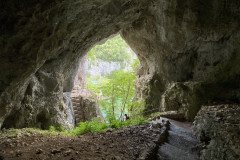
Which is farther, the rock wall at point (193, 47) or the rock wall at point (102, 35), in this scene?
the rock wall at point (193, 47)

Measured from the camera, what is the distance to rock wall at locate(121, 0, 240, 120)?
8.05 m

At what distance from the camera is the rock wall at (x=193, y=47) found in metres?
8.05

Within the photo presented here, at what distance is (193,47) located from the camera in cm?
975

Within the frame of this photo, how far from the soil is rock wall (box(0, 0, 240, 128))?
1.05 metres

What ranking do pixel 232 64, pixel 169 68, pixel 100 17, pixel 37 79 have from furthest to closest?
1. pixel 169 68
2. pixel 232 64
3. pixel 100 17
4. pixel 37 79

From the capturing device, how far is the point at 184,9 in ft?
28.0

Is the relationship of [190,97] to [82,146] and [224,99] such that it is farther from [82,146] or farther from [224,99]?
[82,146]

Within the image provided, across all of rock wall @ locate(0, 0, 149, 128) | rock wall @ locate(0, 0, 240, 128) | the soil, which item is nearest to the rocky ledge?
the soil

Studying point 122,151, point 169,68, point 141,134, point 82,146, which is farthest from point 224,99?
point 82,146

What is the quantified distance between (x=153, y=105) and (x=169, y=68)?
329 centimetres

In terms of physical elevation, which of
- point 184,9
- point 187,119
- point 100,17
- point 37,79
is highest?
point 184,9

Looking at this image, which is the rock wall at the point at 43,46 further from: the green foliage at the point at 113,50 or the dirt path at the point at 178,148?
the green foliage at the point at 113,50

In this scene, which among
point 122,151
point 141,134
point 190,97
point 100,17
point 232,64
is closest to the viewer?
point 122,151

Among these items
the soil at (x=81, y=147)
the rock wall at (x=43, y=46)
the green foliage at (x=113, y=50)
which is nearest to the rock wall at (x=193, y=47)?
the rock wall at (x=43, y=46)
